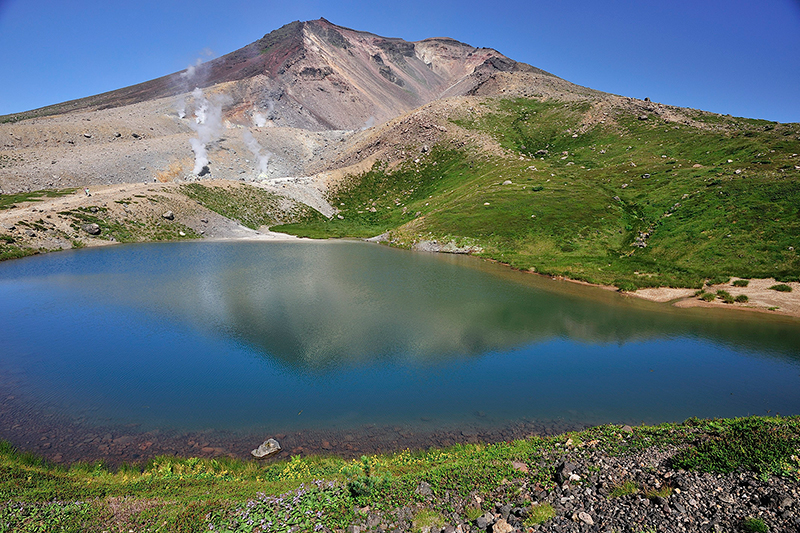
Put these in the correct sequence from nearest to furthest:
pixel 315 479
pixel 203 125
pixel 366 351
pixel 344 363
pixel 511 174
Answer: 1. pixel 315 479
2. pixel 344 363
3. pixel 366 351
4. pixel 511 174
5. pixel 203 125

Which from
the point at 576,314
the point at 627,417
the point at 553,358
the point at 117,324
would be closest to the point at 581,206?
the point at 576,314

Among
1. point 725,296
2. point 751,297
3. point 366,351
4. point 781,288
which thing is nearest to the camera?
point 366,351

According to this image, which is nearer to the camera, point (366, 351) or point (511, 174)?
point (366, 351)

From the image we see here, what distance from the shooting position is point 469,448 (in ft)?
46.3

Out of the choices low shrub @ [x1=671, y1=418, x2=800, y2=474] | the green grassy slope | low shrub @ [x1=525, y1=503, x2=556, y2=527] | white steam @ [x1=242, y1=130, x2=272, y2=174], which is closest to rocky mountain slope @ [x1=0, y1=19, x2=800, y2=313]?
the green grassy slope

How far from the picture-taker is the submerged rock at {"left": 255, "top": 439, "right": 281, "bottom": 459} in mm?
13531

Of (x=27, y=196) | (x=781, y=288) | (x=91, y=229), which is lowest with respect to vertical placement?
(x=781, y=288)

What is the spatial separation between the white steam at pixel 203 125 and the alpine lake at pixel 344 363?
220ft

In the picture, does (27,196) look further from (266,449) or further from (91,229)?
(266,449)

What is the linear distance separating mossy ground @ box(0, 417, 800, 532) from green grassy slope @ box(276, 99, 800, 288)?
32365 millimetres

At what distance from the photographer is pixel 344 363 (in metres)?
20.8

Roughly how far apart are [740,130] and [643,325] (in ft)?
245

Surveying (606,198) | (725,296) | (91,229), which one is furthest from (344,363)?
(606,198)

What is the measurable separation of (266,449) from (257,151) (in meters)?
114
